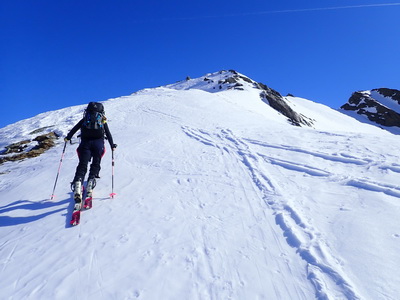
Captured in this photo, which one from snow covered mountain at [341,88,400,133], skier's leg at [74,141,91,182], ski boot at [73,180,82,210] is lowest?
ski boot at [73,180,82,210]

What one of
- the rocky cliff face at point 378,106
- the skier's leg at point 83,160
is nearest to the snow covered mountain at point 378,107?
the rocky cliff face at point 378,106

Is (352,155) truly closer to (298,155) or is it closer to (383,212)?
(298,155)

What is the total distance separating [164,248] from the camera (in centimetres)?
413

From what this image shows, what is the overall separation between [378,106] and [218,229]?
307 ft

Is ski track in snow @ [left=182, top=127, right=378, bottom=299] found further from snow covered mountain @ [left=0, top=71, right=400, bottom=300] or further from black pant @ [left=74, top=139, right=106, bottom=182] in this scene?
black pant @ [left=74, top=139, right=106, bottom=182]

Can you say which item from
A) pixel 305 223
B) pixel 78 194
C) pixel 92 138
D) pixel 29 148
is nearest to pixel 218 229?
pixel 305 223

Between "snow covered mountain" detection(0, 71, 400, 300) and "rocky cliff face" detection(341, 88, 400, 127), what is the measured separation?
80.9 meters

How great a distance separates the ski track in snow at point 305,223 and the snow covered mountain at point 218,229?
0.8 inches

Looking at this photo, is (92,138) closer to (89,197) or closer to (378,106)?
(89,197)

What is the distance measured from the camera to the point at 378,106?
255 feet

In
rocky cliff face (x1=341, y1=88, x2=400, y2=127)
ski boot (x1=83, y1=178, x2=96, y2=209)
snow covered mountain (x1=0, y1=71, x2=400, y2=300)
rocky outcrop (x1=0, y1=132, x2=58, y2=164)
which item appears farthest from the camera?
rocky cliff face (x1=341, y1=88, x2=400, y2=127)

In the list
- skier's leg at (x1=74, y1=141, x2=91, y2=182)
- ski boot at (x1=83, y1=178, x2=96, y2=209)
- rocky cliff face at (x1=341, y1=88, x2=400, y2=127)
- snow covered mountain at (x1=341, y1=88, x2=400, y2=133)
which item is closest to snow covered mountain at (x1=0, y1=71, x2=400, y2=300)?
ski boot at (x1=83, y1=178, x2=96, y2=209)

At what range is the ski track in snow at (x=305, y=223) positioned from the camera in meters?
3.20

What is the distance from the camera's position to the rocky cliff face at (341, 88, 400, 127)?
7362 centimetres
